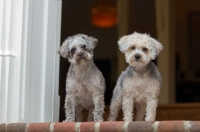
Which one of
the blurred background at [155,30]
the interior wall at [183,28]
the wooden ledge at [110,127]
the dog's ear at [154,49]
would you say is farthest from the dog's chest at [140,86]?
the interior wall at [183,28]

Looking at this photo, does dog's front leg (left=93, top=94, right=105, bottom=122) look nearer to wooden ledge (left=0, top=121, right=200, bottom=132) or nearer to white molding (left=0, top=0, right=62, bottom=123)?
white molding (left=0, top=0, right=62, bottom=123)

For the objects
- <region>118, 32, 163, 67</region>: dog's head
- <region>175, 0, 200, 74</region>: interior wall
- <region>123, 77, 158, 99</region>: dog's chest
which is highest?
<region>175, 0, 200, 74</region>: interior wall

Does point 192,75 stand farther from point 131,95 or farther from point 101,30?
point 131,95

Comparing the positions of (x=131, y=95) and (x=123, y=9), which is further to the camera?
(x=123, y=9)

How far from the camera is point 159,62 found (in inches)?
182

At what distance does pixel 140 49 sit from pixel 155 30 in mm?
2613

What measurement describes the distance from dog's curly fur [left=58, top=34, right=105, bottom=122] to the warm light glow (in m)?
2.78

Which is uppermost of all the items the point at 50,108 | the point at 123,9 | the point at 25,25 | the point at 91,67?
the point at 123,9

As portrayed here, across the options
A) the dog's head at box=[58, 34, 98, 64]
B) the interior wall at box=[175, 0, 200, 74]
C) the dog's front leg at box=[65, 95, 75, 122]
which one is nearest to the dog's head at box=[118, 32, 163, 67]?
the dog's head at box=[58, 34, 98, 64]

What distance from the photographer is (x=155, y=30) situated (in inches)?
190

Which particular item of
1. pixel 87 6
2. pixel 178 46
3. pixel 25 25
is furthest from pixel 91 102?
pixel 87 6

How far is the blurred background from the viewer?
15.3 feet

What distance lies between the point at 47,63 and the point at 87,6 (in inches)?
120

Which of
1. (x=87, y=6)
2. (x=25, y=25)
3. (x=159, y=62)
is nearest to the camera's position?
(x=25, y=25)
